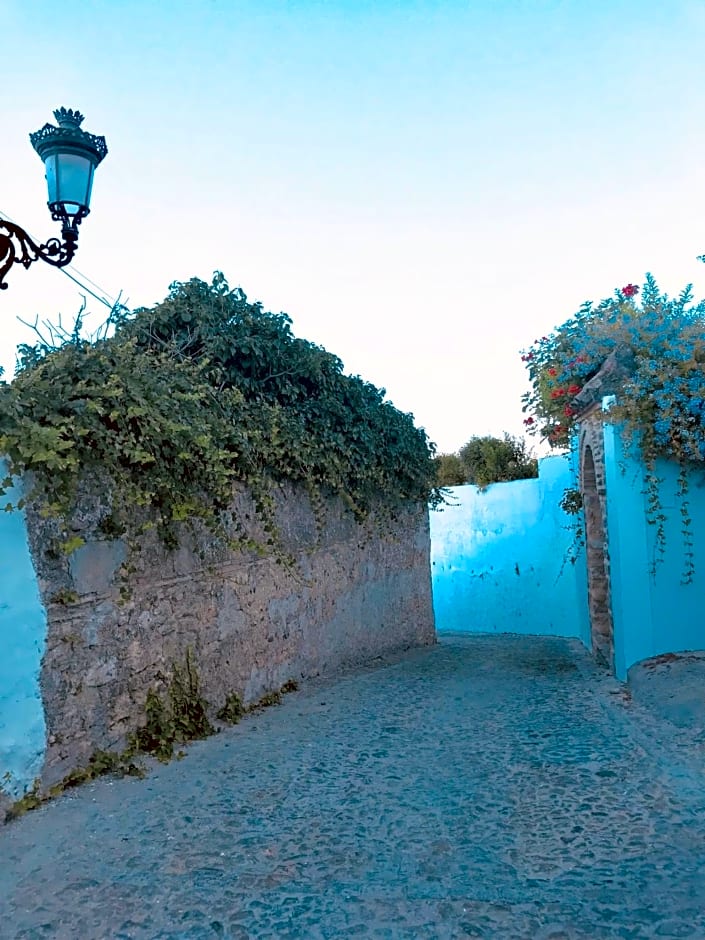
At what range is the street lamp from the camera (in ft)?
13.5

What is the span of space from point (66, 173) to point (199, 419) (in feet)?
5.34

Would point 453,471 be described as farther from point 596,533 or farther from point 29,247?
point 29,247

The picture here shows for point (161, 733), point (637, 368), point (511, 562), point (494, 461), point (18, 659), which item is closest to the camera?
point (18, 659)

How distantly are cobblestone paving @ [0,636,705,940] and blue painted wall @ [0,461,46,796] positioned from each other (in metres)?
0.26

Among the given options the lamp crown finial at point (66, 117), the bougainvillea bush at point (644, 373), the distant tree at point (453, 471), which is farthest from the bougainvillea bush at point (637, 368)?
the distant tree at point (453, 471)

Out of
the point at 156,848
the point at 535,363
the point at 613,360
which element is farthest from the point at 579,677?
the point at 156,848

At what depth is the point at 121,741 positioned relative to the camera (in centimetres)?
455

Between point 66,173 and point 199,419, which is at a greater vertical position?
point 66,173

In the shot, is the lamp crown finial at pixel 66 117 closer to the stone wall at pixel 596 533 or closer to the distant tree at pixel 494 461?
the stone wall at pixel 596 533

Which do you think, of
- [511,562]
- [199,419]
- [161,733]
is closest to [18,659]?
[161,733]

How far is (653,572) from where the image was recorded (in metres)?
6.37

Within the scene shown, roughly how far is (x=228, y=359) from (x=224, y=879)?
480 cm

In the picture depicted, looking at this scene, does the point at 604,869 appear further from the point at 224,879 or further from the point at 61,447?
the point at 61,447

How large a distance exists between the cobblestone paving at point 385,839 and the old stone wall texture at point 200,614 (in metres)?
0.46
